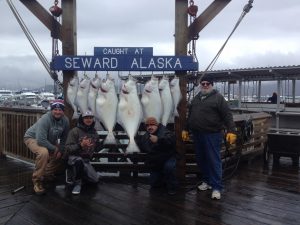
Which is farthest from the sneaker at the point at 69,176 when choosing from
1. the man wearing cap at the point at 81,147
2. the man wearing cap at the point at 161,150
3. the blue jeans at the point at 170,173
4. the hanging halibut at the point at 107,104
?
the blue jeans at the point at 170,173

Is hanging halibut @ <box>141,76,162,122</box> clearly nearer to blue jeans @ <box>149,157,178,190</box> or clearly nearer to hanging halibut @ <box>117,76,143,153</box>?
hanging halibut @ <box>117,76,143,153</box>

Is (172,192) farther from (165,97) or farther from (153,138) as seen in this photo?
(165,97)

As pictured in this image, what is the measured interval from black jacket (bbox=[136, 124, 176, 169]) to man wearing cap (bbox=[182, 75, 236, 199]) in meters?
0.35

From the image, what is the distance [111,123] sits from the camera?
496 centimetres

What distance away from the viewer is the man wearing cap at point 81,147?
5139 mm

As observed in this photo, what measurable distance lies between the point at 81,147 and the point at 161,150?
1.12m

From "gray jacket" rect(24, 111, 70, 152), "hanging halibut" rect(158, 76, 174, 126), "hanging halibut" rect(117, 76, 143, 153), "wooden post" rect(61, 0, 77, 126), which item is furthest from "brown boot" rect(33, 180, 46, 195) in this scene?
"hanging halibut" rect(158, 76, 174, 126)

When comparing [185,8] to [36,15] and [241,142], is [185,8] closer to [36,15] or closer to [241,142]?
[36,15]

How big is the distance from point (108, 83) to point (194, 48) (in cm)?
151

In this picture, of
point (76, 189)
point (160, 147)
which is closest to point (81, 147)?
point (76, 189)

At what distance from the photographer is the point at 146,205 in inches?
181

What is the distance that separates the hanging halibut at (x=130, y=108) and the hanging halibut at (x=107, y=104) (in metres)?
0.09

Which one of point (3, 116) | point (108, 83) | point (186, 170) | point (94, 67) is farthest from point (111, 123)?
point (3, 116)

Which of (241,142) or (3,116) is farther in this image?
(3,116)
